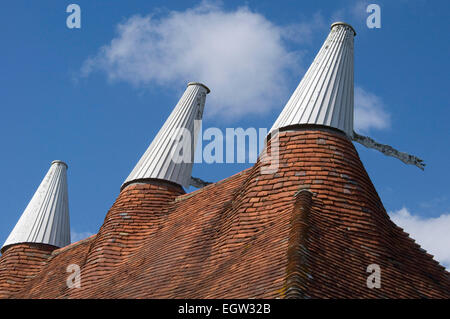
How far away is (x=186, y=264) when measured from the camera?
12812mm

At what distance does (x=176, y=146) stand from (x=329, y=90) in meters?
3.90

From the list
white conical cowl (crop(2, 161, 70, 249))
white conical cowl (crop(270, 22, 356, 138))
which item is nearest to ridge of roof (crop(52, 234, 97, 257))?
white conical cowl (crop(2, 161, 70, 249))

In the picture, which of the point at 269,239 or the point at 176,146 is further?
the point at 176,146

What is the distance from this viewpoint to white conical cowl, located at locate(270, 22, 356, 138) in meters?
13.6

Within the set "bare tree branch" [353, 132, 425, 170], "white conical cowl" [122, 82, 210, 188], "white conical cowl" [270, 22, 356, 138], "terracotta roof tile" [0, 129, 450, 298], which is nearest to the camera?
"terracotta roof tile" [0, 129, 450, 298]

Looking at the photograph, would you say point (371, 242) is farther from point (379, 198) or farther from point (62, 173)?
point (62, 173)

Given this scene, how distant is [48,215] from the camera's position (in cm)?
1934

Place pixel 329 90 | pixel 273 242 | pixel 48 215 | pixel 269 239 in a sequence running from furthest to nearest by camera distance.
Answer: pixel 48 215, pixel 329 90, pixel 269 239, pixel 273 242

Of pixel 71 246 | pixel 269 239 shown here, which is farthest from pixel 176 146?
pixel 269 239

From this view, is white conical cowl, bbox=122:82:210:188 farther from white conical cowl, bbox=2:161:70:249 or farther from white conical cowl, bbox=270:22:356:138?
white conical cowl, bbox=2:161:70:249

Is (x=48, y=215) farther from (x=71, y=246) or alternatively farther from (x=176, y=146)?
(x=176, y=146)

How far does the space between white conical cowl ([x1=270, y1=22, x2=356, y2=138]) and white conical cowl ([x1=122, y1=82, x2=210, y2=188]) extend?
130 inches

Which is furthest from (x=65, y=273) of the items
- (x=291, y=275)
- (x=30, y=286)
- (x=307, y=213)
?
(x=291, y=275)
